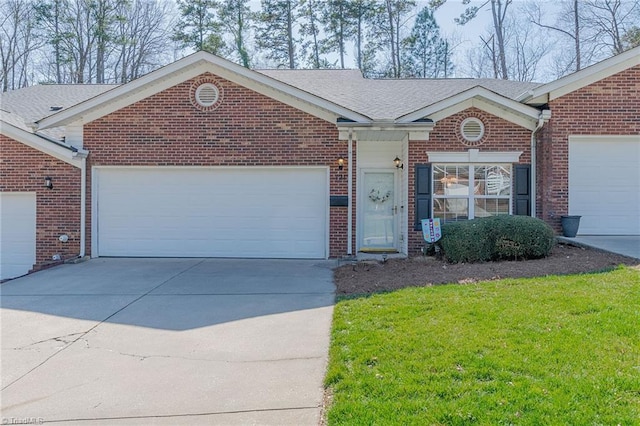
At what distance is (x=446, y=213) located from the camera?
9.43m

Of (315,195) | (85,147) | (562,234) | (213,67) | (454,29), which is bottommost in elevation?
(562,234)

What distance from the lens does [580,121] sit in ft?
30.1

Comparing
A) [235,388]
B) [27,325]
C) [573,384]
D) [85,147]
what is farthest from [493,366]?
[85,147]

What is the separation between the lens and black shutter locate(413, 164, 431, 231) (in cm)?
933

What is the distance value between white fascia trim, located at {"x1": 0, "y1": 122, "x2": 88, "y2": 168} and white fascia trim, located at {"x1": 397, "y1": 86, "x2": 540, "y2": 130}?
7.49 m

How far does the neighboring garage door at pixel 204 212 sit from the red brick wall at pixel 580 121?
17.9 feet

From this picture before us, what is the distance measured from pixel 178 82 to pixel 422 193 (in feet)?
20.7

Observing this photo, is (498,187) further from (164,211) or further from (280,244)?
(164,211)

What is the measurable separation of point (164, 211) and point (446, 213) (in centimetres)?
670

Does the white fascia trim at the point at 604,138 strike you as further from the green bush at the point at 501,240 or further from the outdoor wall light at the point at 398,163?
the outdoor wall light at the point at 398,163

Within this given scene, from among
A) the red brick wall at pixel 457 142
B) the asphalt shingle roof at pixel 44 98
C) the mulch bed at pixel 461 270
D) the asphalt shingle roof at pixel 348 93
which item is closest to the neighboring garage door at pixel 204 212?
the mulch bed at pixel 461 270

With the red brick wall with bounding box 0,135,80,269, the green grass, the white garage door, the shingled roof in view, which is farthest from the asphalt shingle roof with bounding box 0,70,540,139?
the green grass

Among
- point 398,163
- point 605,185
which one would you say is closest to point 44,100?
point 398,163

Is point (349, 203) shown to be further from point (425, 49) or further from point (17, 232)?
point (425, 49)
